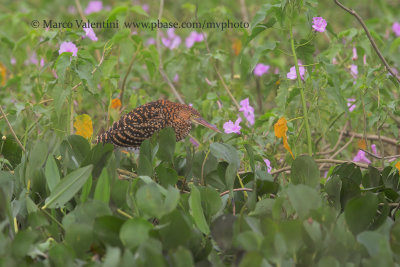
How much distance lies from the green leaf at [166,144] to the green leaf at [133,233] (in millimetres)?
619

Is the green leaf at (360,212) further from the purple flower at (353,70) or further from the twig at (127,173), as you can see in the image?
the purple flower at (353,70)

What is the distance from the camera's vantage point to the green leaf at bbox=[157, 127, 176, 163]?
2.21 meters

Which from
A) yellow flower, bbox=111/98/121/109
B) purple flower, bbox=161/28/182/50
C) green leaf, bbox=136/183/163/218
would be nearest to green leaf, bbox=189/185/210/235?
green leaf, bbox=136/183/163/218

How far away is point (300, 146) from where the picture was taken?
2.77 m

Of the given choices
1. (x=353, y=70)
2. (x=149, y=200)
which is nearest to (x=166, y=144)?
(x=149, y=200)

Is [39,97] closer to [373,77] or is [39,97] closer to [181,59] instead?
[181,59]

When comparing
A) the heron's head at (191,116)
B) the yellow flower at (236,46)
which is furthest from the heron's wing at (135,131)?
the yellow flower at (236,46)

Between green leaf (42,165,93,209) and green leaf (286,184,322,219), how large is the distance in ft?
1.80

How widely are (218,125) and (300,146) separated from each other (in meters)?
0.55

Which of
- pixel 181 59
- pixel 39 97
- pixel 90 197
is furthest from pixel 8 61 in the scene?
pixel 90 197

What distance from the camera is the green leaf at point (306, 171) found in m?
1.98

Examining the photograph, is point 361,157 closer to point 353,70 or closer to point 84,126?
point 353,70

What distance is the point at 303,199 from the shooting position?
66.1 inches

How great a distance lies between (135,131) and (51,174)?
28.7 inches
